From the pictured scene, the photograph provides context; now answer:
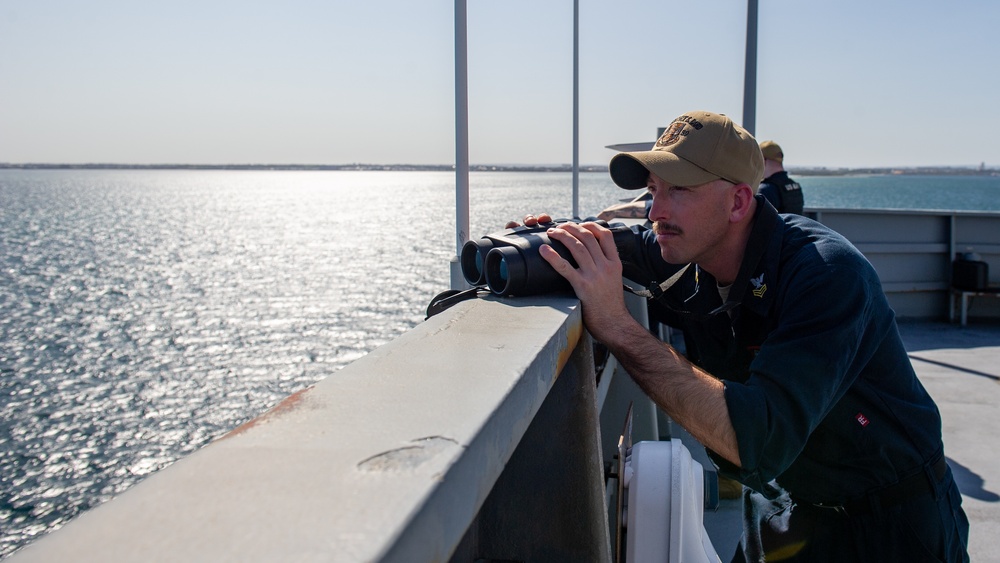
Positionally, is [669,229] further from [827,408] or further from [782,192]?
[782,192]

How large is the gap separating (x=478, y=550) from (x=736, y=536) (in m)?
1.96

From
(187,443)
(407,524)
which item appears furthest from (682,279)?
(187,443)

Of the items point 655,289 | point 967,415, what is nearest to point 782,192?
point 967,415

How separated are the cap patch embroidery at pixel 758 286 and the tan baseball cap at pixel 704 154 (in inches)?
10.7

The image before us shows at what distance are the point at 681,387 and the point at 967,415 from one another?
15.0ft

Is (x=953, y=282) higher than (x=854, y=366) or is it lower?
lower

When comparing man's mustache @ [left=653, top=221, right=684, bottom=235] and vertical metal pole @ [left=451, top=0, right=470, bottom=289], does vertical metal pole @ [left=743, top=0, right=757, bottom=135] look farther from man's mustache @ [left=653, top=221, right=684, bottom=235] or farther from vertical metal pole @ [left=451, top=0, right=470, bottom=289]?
man's mustache @ [left=653, top=221, right=684, bottom=235]

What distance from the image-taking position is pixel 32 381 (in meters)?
16.9

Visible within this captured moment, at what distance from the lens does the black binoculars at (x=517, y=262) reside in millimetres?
1857

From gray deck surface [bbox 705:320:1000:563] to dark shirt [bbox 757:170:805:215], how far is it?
165 cm

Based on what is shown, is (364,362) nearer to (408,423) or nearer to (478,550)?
(408,423)

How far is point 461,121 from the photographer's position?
3.91 m

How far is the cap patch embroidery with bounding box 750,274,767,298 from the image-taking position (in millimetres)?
1933

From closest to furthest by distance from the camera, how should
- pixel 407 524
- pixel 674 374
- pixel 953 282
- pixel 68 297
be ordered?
pixel 407 524 → pixel 674 374 → pixel 953 282 → pixel 68 297
